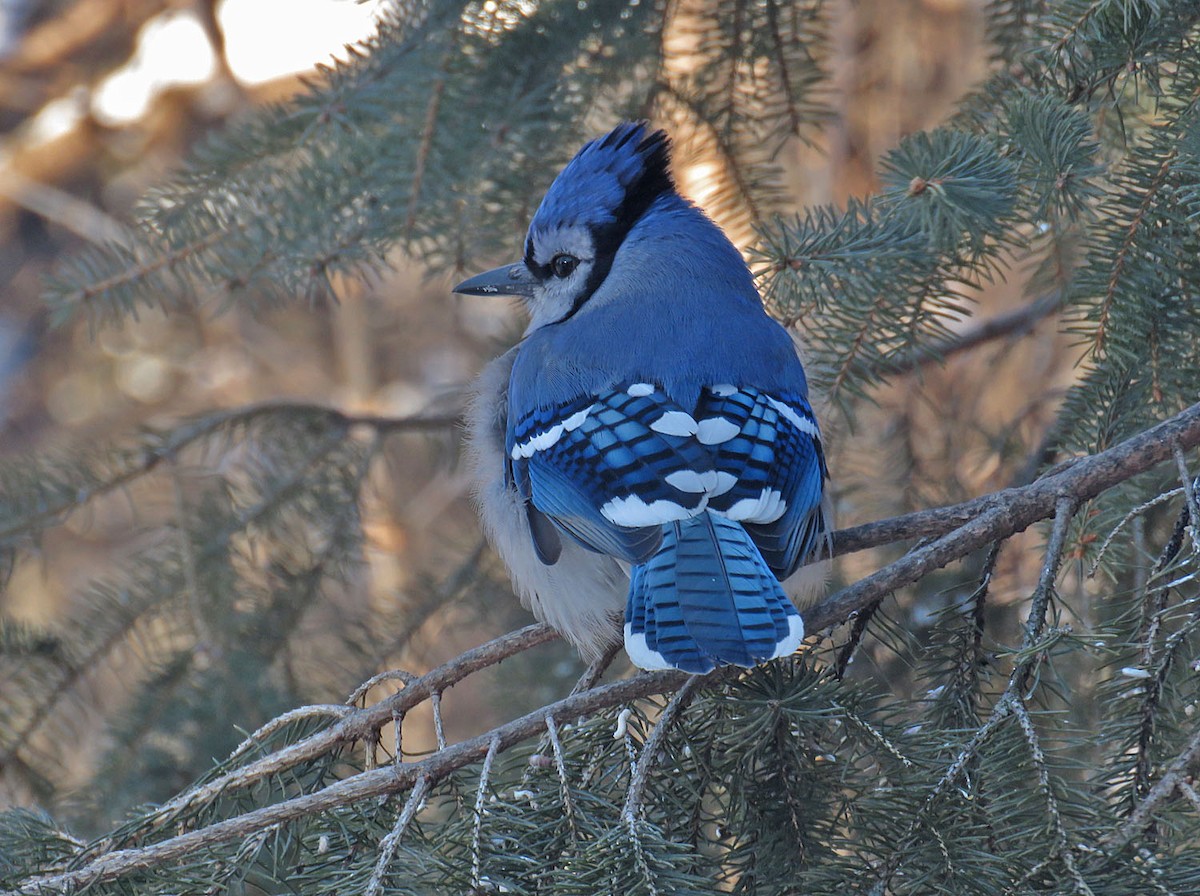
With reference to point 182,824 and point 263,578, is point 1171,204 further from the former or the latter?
point 263,578

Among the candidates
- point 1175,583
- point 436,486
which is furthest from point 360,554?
point 436,486

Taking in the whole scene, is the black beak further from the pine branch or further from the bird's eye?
the pine branch

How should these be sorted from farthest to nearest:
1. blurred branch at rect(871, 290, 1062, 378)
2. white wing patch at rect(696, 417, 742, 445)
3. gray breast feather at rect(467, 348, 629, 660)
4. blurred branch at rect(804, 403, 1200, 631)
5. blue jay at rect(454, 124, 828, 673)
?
blurred branch at rect(871, 290, 1062, 378) < gray breast feather at rect(467, 348, 629, 660) < white wing patch at rect(696, 417, 742, 445) < blue jay at rect(454, 124, 828, 673) < blurred branch at rect(804, 403, 1200, 631)

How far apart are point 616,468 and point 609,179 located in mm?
557

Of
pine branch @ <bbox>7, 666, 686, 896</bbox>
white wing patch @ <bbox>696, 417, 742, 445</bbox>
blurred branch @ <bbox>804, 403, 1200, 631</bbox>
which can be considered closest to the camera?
pine branch @ <bbox>7, 666, 686, 896</bbox>

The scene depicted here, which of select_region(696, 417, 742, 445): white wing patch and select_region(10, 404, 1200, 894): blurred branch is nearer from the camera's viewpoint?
select_region(10, 404, 1200, 894): blurred branch

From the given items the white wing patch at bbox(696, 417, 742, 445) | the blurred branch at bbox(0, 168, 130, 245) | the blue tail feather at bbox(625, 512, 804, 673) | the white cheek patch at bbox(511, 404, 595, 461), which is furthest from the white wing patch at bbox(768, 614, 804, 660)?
the blurred branch at bbox(0, 168, 130, 245)

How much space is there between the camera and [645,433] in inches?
55.1

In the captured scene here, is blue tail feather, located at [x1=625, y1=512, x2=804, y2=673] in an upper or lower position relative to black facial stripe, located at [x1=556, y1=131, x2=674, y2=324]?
lower

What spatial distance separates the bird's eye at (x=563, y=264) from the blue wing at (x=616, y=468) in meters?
0.33

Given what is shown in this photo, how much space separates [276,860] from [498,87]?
44.8 inches

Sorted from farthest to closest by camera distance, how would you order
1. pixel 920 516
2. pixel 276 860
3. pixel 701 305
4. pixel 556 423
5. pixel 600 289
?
pixel 600 289 → pixel 701 305 → pixel 556 423 → pixel 920 516 → pixel 276 860

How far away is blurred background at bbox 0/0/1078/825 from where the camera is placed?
203 centimetres

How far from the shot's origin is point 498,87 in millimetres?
1726
